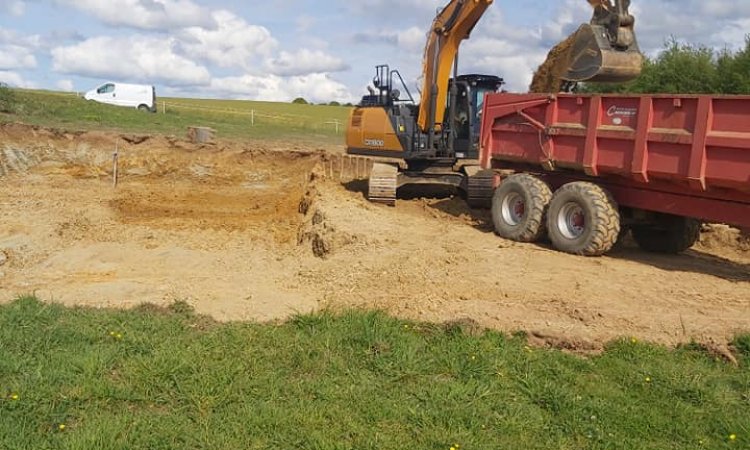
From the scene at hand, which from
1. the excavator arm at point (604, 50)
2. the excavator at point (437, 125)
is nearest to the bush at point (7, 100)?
the excavator at point (437, 125)

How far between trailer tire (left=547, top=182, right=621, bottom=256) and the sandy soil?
25cm

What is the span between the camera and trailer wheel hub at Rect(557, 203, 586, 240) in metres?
9.93

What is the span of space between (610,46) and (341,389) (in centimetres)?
730

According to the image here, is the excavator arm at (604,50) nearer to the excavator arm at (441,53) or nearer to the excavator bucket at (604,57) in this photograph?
the excavator bucket at (604,57)

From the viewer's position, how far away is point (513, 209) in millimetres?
11266

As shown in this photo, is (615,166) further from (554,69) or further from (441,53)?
(441,53)

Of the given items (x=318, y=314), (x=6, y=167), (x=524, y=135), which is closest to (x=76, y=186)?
(x=6, y=167)

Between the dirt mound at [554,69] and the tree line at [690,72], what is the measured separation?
12600 mm

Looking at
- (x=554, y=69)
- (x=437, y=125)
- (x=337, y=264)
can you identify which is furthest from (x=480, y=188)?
(x=337, y=264)

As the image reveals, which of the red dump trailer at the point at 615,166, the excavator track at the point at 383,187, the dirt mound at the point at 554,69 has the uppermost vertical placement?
the dirt mound at the point at 554,69

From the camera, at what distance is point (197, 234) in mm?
12383

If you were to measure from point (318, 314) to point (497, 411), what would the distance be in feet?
7.11

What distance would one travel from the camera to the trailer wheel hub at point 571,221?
993 cm

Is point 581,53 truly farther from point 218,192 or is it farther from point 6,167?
point 6,167
